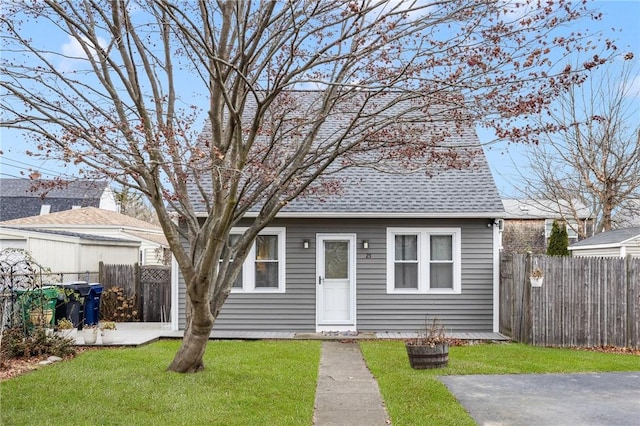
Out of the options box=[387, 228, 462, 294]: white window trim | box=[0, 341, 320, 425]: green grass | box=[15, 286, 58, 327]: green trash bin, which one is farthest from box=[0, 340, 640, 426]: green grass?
box=[387, 228, 462, 294]: white window trim

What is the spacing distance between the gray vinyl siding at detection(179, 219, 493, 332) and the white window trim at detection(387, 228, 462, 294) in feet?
0.29

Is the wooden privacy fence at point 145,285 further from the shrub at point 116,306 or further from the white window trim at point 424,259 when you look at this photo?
the white window trim at point 424,259

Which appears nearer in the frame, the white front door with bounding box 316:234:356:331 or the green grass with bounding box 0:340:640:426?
the green grass with bounding box 0:340:640:426

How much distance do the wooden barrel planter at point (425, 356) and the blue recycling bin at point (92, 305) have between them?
830 cm

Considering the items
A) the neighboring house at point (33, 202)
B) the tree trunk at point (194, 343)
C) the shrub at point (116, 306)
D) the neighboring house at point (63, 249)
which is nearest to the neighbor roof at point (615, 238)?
the shrub at point (116, 306)

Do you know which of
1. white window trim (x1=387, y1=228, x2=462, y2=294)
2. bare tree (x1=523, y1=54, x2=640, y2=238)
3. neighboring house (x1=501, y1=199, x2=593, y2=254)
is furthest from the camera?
neighboring house (x1=501, y1=199, x2=593, y2=254)

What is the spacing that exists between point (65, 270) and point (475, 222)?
1048 centimetres

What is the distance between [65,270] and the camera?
16.4 meters

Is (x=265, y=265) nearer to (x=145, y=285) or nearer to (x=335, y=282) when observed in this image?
(x=335, y=282)

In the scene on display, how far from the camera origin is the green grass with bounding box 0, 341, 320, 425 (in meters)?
6.33

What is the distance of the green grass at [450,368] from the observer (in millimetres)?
6648

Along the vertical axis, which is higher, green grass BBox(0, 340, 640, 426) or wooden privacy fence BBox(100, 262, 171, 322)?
wooden privacy fence BBox(100, 262, 171, 322)

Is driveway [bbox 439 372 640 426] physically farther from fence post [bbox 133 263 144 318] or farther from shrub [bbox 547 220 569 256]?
shrub [bbox 547 220 569 256]

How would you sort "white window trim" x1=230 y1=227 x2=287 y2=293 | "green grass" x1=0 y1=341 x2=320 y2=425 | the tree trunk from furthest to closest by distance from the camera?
1. "white window trim" x1=230 y1=227 x2=287 y2=293
2. the tree trunk
3. "green grass" x1=0 y1=341 x2=320 y2=425
